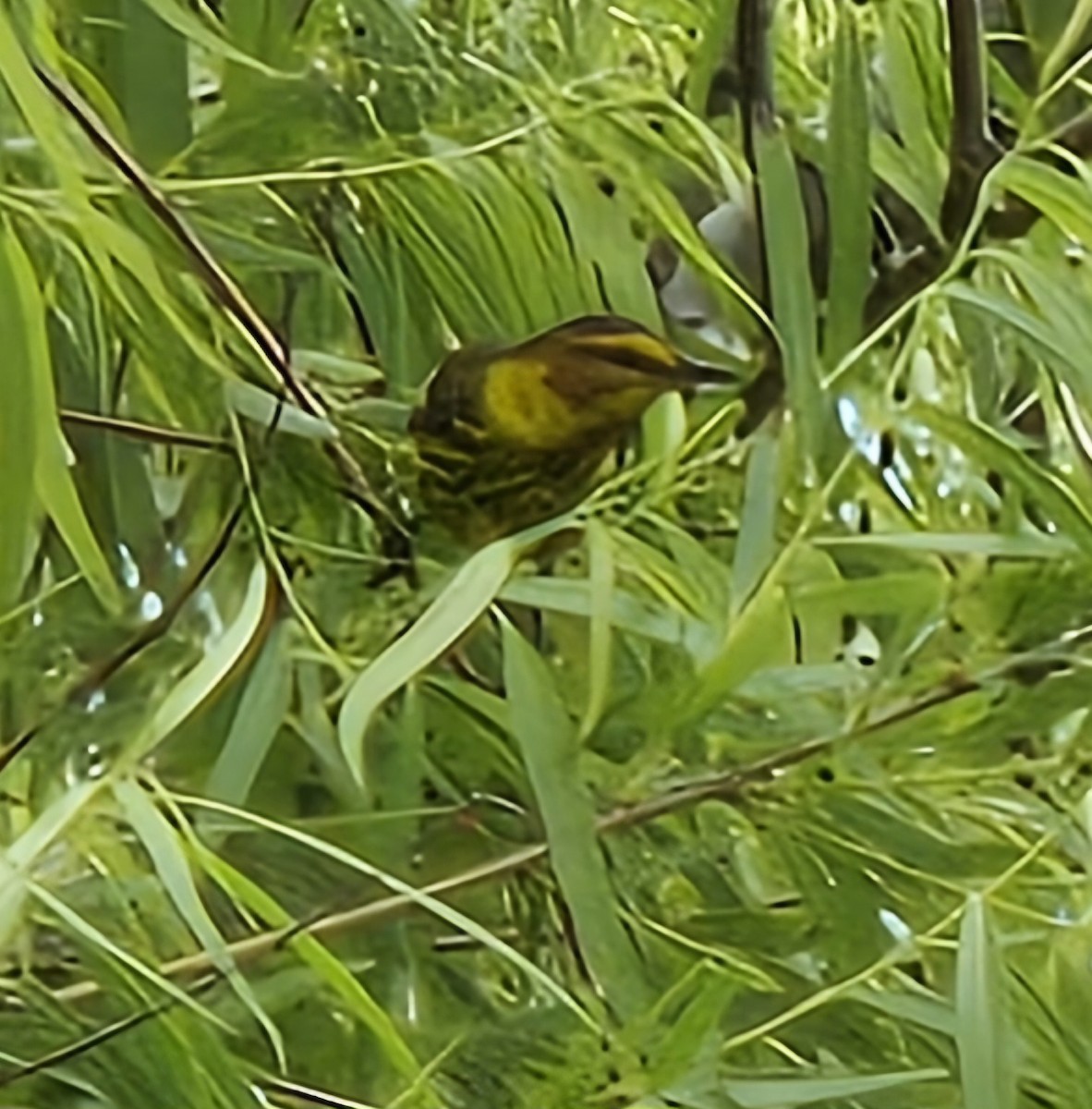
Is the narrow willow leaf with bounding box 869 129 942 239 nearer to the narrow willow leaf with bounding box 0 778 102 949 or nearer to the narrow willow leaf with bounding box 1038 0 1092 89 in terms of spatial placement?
the narrow willow leaf with bounding box 1038 0 1092 89

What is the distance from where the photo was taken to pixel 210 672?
0.52 meters

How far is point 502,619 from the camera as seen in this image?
0.52 metres

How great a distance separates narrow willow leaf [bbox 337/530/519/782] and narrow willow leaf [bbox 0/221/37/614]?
120 mm

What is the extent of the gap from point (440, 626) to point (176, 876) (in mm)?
117

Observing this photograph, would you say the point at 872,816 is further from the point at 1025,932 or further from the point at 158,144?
the point at 158,144

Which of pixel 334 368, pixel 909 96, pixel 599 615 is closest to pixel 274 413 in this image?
pixel 334 368

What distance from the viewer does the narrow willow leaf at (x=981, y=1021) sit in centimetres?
55

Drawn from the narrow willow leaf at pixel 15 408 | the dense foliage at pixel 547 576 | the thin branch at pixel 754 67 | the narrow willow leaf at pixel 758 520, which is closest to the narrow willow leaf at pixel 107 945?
the dense foliage at pixel 547 576

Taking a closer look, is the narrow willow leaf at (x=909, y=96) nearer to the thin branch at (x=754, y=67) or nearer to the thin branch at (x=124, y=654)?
the thin branch at (x=754, y=67)

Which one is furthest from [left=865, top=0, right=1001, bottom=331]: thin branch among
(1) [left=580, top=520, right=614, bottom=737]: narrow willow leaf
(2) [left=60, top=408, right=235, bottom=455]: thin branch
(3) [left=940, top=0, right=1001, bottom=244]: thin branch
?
(2) [left=60, top=408, right=235, bottom=455]: thin branch

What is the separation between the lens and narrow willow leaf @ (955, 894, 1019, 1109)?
1.79 feet

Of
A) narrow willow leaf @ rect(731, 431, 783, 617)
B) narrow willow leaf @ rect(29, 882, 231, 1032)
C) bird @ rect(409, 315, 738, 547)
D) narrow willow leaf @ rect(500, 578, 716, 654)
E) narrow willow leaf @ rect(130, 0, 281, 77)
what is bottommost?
narrow willow leaf @ rect(29, 882, 231, 1032)

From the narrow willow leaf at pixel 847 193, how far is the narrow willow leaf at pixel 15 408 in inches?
10.1

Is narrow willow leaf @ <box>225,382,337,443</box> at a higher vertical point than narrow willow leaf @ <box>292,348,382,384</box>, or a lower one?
lower
